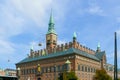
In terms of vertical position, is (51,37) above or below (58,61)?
above

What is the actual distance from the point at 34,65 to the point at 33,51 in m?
8.73

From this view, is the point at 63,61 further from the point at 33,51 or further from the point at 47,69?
the point at 33,51

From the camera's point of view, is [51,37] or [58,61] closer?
[58,61]

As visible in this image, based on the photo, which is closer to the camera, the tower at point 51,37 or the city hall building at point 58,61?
the city hall building at point 58,61

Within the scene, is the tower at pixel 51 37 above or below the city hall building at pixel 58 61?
above

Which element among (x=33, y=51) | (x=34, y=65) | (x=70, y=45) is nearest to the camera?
(x=70, y=45)

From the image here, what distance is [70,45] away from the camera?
93.7 m

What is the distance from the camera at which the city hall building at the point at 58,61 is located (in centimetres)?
8919

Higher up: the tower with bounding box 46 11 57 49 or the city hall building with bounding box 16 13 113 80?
the tower with bounding box 46 11 57 49

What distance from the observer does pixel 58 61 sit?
92.9 metres

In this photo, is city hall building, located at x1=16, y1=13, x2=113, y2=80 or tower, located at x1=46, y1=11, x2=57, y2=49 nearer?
city hall building, located at x1=16, y1=13, x2=113, y2=80

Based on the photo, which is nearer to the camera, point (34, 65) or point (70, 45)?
point (70, 45)

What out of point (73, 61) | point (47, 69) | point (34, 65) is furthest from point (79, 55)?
point (34, 65)

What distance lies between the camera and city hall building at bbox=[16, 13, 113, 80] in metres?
89.2
